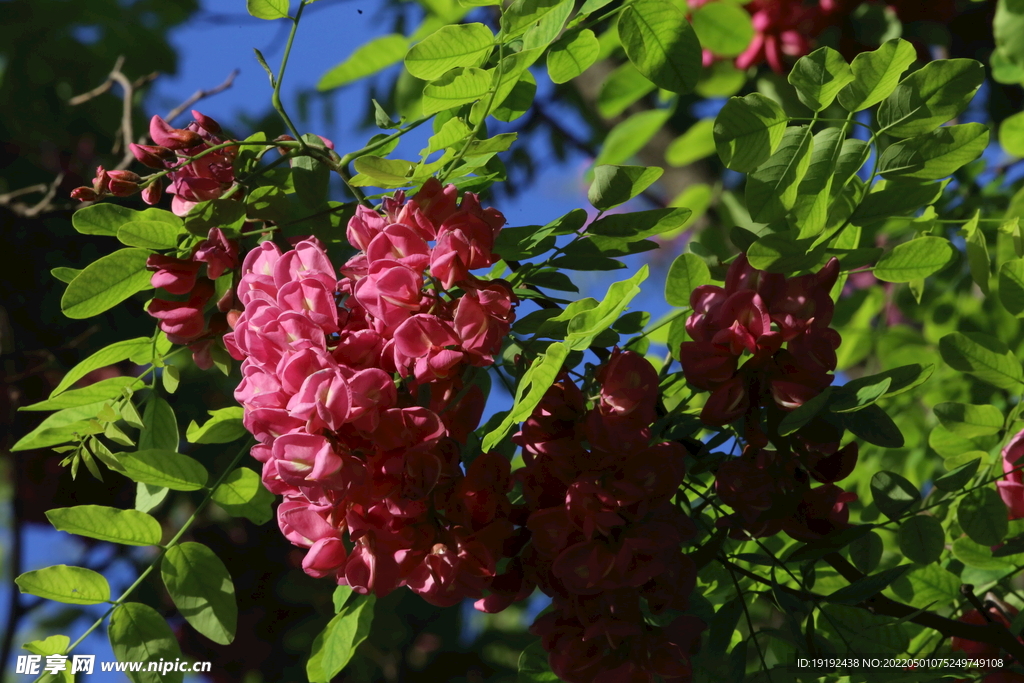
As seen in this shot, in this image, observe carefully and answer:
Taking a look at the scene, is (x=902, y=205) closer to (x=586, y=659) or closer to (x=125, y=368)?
(x=586, y=659)

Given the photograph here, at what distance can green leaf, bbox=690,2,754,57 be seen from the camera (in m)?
1.47

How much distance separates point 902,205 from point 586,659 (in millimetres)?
512

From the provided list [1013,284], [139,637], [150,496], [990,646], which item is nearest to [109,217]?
[150,496]

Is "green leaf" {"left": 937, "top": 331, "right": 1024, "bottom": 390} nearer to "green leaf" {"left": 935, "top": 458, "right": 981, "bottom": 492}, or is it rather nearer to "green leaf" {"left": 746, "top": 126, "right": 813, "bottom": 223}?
"green leaf" {"left": 935, "top": 458, "right": 981, "bottom": 492}

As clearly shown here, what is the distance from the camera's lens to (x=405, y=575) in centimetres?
78

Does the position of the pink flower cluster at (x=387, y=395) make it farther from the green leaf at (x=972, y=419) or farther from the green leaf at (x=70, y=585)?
the green leaf at (x=972, y=419)

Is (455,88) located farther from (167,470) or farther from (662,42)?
(167,470)

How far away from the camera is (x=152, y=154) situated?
87 centimetres

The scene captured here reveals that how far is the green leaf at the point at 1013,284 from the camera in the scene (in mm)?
864

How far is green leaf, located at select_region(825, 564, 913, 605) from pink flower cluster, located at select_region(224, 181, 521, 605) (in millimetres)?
308

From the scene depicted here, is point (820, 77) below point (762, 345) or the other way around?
the other way around

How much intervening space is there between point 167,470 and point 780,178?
66 cm

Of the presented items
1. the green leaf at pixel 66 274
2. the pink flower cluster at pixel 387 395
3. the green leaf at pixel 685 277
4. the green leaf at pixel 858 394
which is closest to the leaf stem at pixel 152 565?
the pink flower cluster at pixel 387 395

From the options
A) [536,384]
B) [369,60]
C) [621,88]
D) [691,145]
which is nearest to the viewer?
[536,384]
